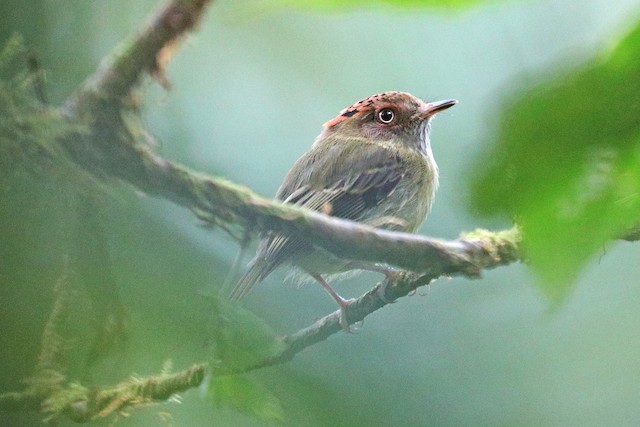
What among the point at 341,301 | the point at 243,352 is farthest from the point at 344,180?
the point at 243,352

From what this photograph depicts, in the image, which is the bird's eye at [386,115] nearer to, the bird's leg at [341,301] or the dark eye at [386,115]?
the dark eye at [386,115]

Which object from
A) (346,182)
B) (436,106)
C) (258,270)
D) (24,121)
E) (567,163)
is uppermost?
(436,106)

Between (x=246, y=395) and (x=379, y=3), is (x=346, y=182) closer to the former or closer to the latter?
(x=246, y=395)

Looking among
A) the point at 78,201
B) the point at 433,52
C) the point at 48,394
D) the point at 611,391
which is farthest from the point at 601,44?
the point at 433,52

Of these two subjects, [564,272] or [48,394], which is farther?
[48,394]

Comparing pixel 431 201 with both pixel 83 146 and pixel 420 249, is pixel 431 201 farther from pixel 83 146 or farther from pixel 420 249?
pixel 83 146

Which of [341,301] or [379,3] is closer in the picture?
[379,3]
